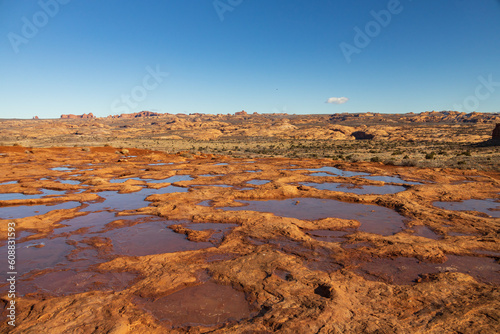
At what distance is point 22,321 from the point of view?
431 cm

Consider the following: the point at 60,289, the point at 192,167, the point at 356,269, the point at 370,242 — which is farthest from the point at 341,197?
the point at 192,167

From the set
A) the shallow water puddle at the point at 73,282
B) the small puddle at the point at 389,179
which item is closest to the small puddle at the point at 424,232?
the small puddle at the point at 389,179

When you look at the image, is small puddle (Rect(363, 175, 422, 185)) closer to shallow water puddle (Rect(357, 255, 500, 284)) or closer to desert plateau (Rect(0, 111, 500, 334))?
desert plateau (Rect(0, 111, 500, 334))

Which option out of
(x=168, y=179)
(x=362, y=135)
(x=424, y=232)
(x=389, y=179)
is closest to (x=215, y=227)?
(x=424, y=232)

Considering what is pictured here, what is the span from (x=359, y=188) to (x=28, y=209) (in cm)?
1483

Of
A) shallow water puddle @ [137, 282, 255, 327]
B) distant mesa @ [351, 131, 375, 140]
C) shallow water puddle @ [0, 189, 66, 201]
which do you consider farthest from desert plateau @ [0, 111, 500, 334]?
distant mesa @ [351, 131, 375, 140]

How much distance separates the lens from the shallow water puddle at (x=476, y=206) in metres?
10.0

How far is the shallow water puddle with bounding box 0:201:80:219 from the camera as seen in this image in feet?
32.1

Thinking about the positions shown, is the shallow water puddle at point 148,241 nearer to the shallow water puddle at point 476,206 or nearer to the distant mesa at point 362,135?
the shallow water puddle at point 476,206

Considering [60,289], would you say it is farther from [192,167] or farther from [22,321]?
[192,167]

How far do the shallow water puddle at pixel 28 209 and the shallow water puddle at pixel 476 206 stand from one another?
1504 centimetres

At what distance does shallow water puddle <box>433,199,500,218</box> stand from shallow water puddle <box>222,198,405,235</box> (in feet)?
8.63

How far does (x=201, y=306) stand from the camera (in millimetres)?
4789

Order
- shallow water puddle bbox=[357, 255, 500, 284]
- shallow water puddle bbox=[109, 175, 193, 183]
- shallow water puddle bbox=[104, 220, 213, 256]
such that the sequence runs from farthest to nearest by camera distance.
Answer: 1. shallow water puddle bbox=[109, 175, 193, 183]
2. shallow water puddle bbox=[104, 220, 213, 256]
3. shallow water puddle bbox=[357, 255, 500, 284]
